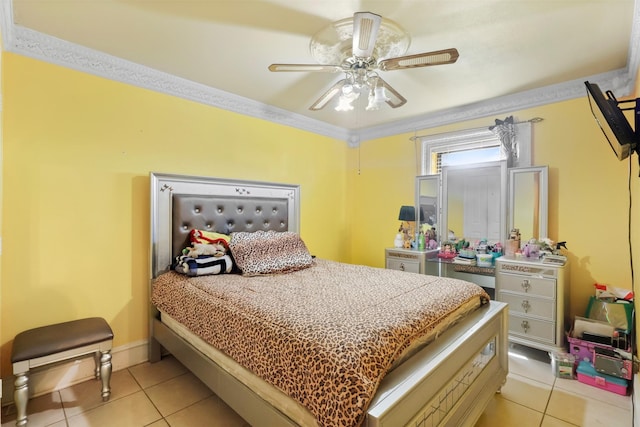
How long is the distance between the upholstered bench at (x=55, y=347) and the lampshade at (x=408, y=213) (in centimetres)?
311

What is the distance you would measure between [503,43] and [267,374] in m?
2.58

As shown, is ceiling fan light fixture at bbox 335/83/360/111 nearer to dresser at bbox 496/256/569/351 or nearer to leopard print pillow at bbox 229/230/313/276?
leopard print pillow at bbox 229/230/313/276

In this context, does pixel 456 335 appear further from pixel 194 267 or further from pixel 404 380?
pixel 194 267

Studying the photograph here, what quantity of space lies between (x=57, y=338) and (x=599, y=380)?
12.2ft

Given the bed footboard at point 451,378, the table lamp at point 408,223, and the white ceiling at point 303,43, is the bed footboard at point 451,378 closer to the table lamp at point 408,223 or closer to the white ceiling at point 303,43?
the table lamp at point 408,223

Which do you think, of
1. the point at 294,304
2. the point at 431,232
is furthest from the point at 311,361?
the point at 431,232

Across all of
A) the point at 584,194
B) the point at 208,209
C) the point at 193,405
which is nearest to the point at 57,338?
the point at 193,405

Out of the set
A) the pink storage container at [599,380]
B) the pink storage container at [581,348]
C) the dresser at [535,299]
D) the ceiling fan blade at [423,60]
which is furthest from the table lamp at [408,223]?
the ceiling fan blade at [423,60]

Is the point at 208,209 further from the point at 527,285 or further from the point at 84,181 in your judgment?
the point at 527,285

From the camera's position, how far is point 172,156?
273 cm

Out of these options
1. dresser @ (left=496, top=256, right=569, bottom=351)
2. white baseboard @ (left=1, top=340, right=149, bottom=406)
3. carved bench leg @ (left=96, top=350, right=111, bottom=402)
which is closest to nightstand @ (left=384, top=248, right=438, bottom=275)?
dresser @ (left=496, top=256, right=569, bottom=351)

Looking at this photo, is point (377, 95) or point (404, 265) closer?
point (377, 95)

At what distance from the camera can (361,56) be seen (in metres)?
1.80

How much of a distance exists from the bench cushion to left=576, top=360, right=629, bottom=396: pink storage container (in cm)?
342
